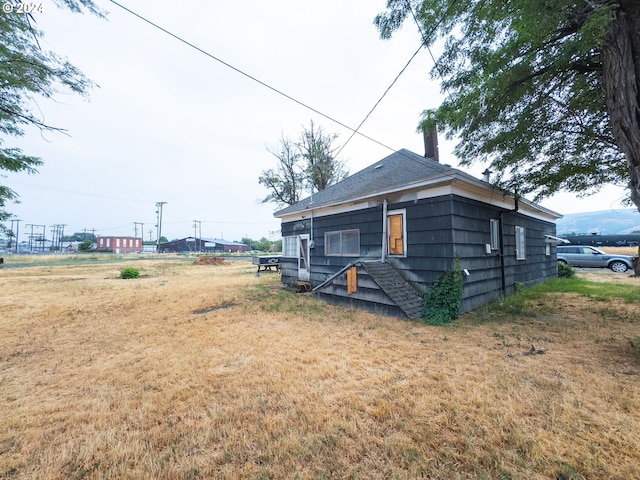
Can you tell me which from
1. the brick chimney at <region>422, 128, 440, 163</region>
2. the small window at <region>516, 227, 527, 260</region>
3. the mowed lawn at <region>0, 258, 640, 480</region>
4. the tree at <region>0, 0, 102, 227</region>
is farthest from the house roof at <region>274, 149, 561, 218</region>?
the tree at <region>0, 0, 102, 227</region>

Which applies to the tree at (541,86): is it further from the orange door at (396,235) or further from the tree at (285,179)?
the tree at (285,179)

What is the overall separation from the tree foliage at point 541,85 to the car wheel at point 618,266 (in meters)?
13.0

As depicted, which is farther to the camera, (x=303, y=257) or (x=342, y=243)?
(x=303, y=257)

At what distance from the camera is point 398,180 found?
278 inches

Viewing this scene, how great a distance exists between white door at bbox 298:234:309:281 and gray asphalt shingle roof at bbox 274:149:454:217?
1318 mm

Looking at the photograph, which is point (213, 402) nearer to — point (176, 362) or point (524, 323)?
point (176, 362)

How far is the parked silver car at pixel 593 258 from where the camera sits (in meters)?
14.6

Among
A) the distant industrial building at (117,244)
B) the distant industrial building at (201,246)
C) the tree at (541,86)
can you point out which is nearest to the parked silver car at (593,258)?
the tree at (541,86)

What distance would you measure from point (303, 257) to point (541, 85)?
347 inches

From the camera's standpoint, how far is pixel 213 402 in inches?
107

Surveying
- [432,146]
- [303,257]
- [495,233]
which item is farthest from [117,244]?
[495,233]

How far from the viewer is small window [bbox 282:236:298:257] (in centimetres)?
1155

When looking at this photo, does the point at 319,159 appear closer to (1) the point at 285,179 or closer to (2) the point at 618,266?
(1) the point at 285,179

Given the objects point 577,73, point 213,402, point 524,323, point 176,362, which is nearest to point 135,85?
point 176,362
